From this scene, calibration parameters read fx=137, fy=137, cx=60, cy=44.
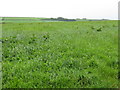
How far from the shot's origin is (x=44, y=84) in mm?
8141

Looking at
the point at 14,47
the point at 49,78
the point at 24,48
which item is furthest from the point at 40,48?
the point at 49,78

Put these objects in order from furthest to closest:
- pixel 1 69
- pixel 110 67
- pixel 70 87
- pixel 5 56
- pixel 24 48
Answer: pixel 24 48 < pixel 5 56 < pixel 110 67 < pixel 1 69 < pixel 70 87

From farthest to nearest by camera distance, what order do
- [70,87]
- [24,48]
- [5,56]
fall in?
[24,48] < [5,56] < [70,87]

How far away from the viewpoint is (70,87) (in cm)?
796

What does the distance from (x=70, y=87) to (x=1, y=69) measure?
5.05 metres

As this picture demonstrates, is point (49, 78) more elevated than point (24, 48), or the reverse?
point (24, 48)

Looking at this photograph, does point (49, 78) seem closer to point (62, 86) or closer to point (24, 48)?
point (62, 86)

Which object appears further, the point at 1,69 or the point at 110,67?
the point at 110,67

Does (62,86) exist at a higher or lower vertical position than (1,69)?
lower

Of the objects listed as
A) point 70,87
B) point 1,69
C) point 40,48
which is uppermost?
point 40,48

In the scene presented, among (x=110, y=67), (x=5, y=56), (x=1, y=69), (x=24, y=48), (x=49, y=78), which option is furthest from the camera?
(x=24, y=48)

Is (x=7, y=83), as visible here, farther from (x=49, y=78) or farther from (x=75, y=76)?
(x=75, y=76)

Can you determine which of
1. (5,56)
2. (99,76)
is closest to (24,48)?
(5,56)

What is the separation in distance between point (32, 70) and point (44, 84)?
1.90 m
